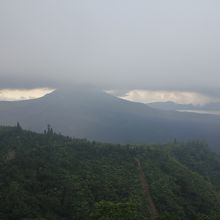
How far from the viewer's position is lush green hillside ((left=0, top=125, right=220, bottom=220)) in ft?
254

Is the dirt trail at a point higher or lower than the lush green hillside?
lower

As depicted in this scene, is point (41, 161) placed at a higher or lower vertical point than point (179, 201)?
higher

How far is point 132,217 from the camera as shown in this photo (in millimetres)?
61625

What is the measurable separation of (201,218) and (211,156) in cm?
11506

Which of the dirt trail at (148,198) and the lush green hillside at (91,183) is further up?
the lush green hillside at (91,183)

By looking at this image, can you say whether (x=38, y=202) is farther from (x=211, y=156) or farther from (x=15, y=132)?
(x=211, y=156)

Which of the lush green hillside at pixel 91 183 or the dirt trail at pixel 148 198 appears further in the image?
the dirt trail at pixel 148 198

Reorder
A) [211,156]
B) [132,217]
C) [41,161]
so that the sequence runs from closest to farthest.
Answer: [132,217] → [41,161] → [211,156]

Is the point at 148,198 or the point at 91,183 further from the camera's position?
the point at 148,198

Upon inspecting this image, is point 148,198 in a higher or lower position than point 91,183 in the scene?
lower

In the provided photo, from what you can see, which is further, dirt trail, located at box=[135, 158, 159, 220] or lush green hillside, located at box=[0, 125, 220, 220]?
dirt trail, located at box=[135, 158, 159, 220]

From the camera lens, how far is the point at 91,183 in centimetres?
9412

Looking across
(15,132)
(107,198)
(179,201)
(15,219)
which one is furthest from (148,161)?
(15,219)

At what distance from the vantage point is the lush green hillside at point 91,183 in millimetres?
77562
